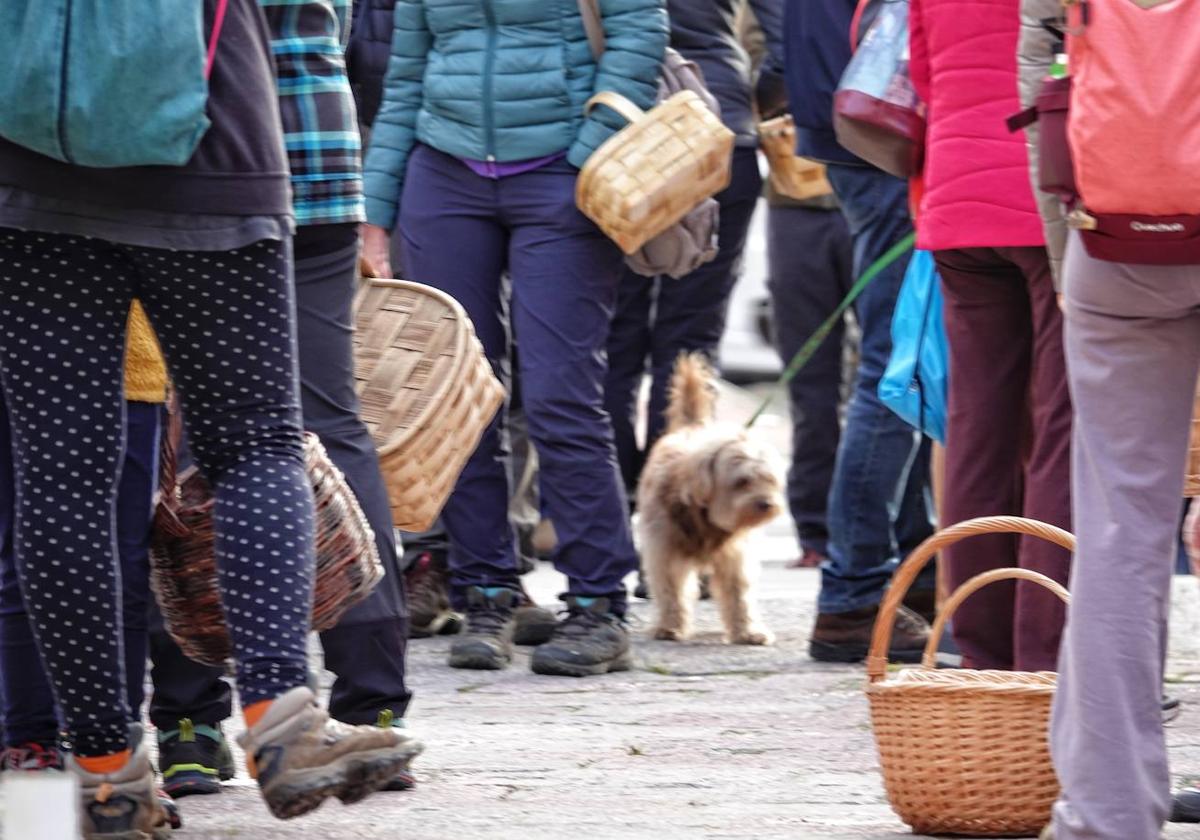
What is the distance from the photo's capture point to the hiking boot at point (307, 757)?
3.30 m

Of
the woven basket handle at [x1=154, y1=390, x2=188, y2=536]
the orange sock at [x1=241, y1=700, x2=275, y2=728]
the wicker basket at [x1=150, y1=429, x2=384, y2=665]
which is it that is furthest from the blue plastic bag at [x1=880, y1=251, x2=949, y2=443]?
the orange sock at [x1=241, y1=700, x2=275, y2=728]

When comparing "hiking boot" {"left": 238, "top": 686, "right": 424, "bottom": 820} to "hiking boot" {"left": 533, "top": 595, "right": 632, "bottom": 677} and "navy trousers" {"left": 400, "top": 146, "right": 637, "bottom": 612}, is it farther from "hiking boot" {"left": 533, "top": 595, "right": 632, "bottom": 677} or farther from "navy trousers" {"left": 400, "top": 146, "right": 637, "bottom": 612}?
"navy trousers" {"left": 400, "top": 146, "right": 637, "bottom": 612}

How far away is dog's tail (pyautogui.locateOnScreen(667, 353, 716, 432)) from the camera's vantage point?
7.47 m

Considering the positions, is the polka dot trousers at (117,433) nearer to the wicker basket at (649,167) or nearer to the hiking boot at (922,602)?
the wicker basket at (649,167)

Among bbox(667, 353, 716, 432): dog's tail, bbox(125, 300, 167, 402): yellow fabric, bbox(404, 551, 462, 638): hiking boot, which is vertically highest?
bbox(125, 300, 167, 402): yellow fabric

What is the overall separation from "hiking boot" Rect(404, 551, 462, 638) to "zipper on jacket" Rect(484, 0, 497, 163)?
62.2 inches

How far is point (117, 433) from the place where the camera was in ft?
11.3

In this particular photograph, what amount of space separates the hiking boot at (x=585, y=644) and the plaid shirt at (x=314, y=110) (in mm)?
2229

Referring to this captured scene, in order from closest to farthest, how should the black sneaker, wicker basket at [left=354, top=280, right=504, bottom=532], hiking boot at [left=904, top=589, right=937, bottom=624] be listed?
wicker basket at [left=354, top=280, right=504, bottom=532] < the black sneaker < hiking boot at [left=904, top=589, right=937, bottom=624]

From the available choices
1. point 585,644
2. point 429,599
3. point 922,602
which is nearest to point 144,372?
point 585,644

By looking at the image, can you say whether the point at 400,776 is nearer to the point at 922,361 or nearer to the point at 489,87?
the point at 922,361

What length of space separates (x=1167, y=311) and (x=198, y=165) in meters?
1.50

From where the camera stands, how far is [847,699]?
215 inches

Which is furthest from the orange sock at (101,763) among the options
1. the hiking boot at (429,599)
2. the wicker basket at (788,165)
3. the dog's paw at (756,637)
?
the wicker basket at (788,165)
